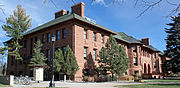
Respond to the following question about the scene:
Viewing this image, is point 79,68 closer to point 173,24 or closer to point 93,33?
point 93,33

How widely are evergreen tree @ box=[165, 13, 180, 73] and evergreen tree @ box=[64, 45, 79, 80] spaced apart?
1995 centimetres

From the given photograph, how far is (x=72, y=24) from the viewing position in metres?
24.9

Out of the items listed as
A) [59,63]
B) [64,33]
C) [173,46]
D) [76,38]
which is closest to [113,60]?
[76,38]

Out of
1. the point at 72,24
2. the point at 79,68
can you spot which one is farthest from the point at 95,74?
the point at 72,24

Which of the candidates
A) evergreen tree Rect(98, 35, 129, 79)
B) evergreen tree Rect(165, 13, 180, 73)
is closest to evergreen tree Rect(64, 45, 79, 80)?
evergreen tree Rect(98, 35, 129, 79)

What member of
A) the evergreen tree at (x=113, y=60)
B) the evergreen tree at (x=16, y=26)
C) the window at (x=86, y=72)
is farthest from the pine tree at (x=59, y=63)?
the evergreen tree at (x=16, y=26)

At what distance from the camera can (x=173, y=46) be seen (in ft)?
111

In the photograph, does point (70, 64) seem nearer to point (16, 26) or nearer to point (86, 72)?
point (86, 72)

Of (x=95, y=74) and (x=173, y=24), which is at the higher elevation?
(x=173, y=24)

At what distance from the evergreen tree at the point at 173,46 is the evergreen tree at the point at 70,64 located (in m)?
20.0

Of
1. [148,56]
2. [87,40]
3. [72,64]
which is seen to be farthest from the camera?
[148,56]

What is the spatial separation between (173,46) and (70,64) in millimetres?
21939

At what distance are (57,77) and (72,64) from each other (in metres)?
4.49

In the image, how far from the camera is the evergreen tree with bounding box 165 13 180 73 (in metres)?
32.1
